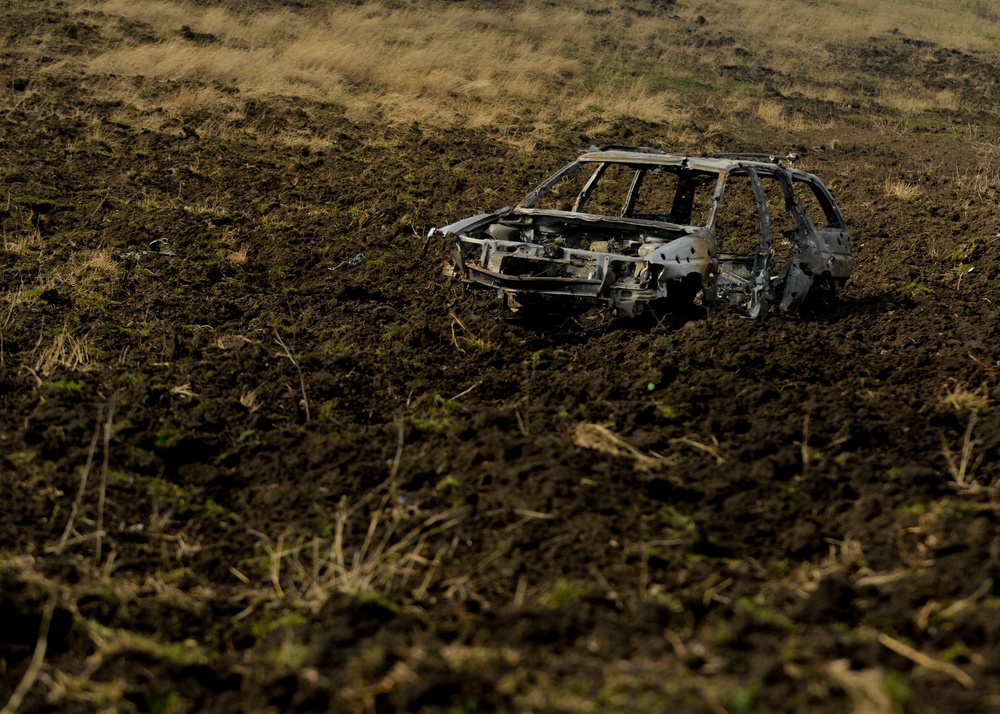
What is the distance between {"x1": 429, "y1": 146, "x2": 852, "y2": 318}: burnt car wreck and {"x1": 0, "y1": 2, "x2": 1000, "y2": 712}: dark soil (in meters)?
0.37

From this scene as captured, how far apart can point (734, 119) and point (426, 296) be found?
1382 centimetres

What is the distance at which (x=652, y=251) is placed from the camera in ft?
26.0

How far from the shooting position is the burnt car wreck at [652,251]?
26.1ft

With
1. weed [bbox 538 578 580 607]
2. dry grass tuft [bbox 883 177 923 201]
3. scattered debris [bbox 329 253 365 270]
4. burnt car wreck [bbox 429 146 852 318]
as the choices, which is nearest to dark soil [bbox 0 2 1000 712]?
weed [bbox 538 578 580 607]

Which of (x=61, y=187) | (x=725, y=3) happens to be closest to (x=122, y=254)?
(x=61, y=187)

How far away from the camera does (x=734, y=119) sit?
21.6m

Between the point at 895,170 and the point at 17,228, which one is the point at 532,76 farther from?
the point at 17,228

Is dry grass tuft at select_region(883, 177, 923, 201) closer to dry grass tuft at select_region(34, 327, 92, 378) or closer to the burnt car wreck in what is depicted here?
the burnt car wreck

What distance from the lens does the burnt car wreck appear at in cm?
796

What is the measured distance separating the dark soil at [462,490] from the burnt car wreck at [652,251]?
1.20 ft

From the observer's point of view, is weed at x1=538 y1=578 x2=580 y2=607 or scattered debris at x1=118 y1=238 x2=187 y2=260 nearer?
weed at x1=538 y1=578 x2=580 y2=607

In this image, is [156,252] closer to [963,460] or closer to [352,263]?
[352,263]

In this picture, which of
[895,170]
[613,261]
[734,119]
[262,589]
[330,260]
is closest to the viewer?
[262,589]

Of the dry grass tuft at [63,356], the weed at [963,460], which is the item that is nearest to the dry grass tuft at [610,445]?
the weed at [963,460]
